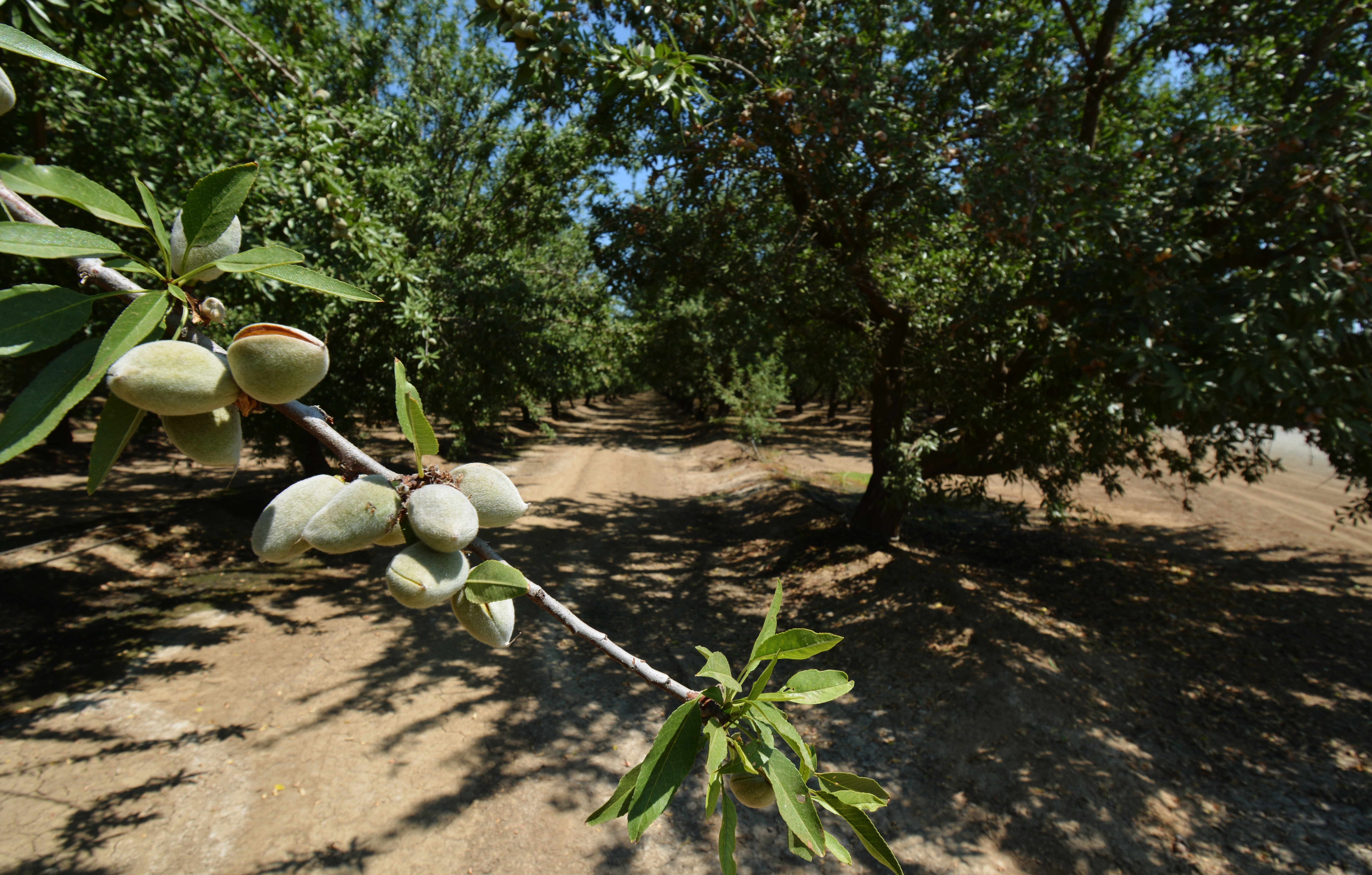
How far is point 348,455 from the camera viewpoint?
2.57 ft

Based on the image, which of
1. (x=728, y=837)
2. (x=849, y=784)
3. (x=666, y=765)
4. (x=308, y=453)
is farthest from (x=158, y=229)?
(x=308, y=453)

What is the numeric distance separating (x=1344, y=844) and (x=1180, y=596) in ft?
14.9

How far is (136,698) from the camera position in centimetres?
548

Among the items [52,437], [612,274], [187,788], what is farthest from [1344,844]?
[52,437]

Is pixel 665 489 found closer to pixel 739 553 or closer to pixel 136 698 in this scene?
pixel 739 553

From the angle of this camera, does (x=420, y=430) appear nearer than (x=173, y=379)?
No

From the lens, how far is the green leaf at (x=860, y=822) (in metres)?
0.78

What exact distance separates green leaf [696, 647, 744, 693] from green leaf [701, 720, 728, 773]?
57mm

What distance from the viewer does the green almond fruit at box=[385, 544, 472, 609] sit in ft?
2.51

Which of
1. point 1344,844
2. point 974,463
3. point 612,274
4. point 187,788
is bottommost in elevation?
point 187,788

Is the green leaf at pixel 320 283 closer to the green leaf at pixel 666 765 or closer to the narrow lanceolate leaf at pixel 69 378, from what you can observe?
the narrow lanceolate leaf at pixel 69 378

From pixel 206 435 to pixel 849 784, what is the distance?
1006 millimetres

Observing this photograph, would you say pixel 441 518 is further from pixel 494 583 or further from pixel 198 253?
pixel 198 253

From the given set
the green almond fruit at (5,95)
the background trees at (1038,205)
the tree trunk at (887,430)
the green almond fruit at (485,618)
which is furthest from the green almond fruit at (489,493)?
the tree trunk at (887,430)
